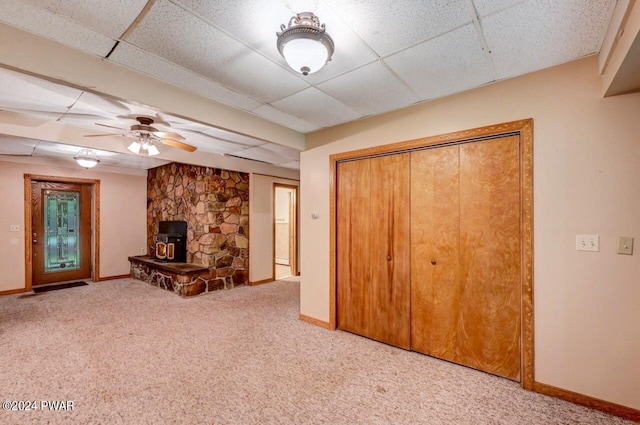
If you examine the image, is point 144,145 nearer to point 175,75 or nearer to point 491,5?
point 175,75

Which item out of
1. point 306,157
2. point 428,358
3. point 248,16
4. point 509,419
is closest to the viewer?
point 248,16

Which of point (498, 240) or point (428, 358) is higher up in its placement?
point (498, 240)

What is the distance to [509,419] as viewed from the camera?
193 centimetres

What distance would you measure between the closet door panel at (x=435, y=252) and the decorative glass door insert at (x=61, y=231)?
261 inches

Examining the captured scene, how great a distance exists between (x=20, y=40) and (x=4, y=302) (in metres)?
4.79

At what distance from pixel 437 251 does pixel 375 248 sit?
65cm

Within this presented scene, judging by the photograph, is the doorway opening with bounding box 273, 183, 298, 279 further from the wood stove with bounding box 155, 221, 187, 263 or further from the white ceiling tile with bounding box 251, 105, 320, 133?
the white ceiling tile with bounding box 251, 105, 320, 133

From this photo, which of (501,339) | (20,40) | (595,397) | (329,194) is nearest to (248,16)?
(20,40)

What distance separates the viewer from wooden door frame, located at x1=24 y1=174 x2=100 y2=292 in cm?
516

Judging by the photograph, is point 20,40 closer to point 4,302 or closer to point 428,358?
point 428,358

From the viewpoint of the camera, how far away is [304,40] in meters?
1.53

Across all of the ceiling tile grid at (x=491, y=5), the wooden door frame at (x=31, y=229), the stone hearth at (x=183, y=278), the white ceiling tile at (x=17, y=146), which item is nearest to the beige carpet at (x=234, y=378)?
the stone hearth at (x=183, y=278)

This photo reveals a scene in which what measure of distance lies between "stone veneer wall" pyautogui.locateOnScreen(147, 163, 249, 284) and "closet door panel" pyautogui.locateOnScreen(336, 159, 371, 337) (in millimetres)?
2815

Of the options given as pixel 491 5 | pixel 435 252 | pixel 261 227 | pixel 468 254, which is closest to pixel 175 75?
pixel 491 5
